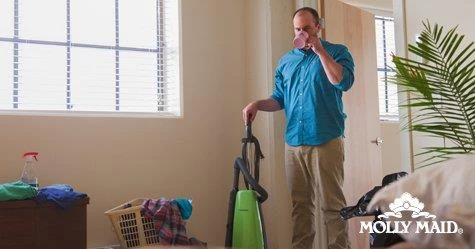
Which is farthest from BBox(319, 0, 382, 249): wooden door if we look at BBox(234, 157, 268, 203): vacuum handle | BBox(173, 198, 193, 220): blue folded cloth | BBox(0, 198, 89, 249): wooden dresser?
BBox(0, 198, 89, 249): wooden dresser

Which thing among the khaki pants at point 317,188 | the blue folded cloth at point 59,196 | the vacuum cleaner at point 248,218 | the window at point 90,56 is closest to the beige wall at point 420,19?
the khaki pants at point 317,188

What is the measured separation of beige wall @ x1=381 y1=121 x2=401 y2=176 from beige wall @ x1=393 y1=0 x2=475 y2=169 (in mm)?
1843

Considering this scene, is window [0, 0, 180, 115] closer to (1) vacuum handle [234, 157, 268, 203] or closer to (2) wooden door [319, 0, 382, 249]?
(1) vacuum handle [234, 157, 268, 203]

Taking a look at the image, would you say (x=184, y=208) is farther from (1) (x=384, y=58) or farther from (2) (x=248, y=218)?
(1) (x=384, y=58)

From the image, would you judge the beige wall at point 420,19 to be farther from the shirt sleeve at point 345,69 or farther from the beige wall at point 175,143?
the beige wall at point 175,143

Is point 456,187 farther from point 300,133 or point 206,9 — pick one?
point 206,9

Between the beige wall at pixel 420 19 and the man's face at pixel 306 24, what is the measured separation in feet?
1.44

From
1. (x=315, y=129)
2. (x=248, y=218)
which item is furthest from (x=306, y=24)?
(x=248, y=218)

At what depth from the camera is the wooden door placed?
3383mm

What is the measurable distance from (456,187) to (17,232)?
2430 mm

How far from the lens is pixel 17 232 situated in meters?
2.57

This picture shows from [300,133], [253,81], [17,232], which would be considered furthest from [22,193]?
[253,81]

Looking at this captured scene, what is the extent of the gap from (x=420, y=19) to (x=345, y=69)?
44cm

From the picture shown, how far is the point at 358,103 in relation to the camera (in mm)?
3562
